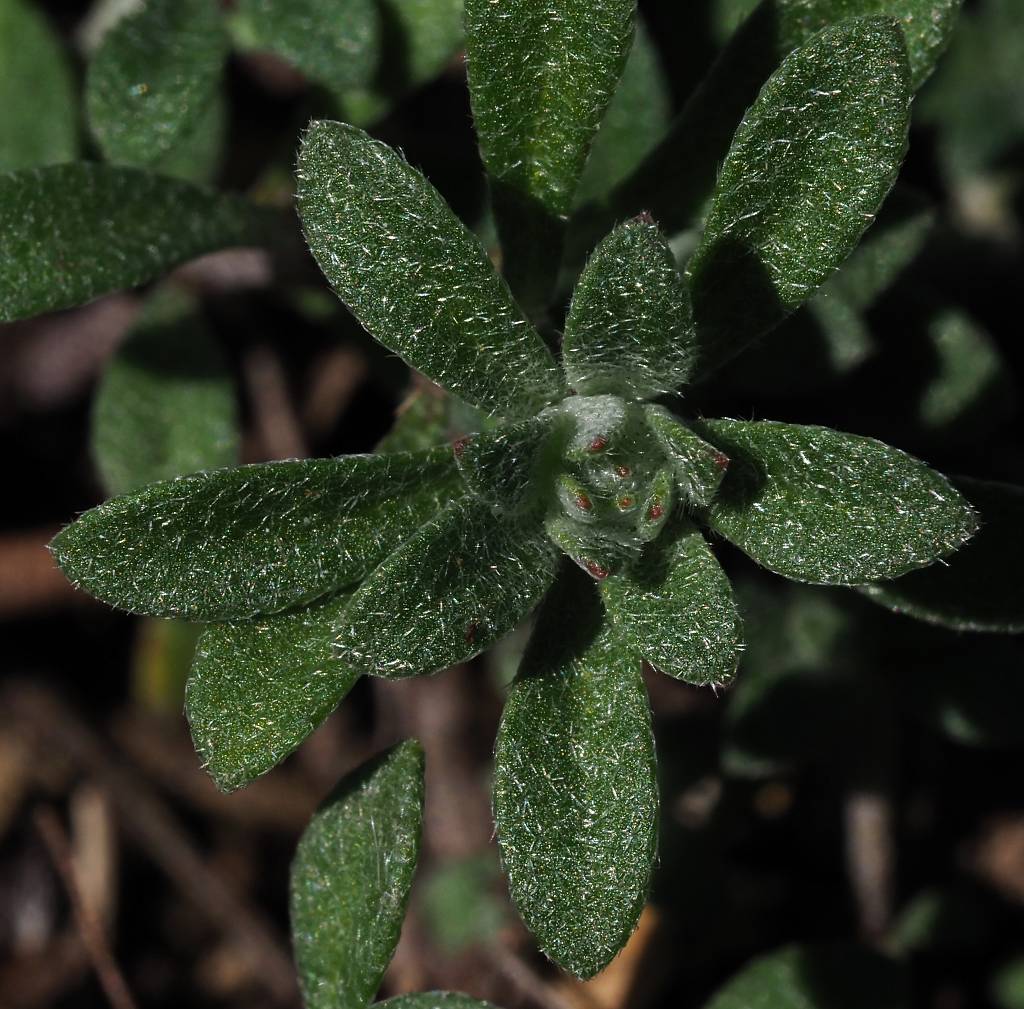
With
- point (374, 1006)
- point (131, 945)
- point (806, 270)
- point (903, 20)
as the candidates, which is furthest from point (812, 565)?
point (131, 945)

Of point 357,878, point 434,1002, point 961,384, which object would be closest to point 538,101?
point 961,384

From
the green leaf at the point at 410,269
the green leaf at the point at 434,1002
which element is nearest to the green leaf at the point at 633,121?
the green leaf at the point at 410,269

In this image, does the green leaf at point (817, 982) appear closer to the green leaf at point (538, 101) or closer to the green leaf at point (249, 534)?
the green leaf at point (249, 534)

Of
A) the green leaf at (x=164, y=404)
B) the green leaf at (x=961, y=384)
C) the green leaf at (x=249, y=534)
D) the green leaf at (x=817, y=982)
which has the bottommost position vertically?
the green leaf at (x=817, y=982)

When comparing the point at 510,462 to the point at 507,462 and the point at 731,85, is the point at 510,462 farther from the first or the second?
the point at 731,85

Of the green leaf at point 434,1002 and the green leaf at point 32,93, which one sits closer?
the green leaf at point 434,1002

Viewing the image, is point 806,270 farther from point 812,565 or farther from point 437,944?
point 437,944
